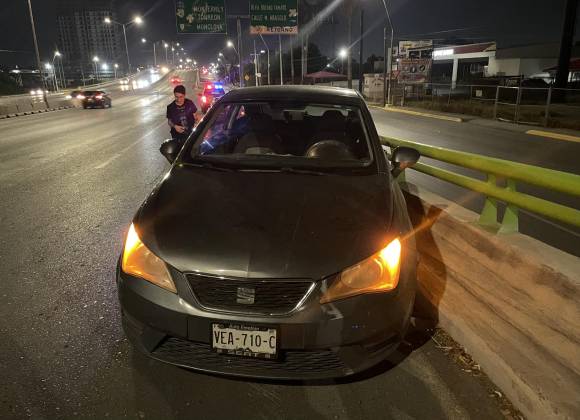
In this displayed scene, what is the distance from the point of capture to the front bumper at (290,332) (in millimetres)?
2414

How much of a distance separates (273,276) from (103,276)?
2661 mm

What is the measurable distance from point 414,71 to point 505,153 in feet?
79.7

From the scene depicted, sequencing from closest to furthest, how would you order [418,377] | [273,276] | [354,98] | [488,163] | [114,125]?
1. [273,276]
2. [418,377]
3. [488,163]
4. [354,98]
5. [114,125]

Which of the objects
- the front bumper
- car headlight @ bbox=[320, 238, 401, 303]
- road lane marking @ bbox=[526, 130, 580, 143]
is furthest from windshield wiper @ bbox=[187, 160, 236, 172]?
road lane marking @ bbox=[526, 130, 580, 143]

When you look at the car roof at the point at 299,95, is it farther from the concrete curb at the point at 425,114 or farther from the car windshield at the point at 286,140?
the concrete curb at the point at 425,114

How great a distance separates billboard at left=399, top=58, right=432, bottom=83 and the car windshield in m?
32.7

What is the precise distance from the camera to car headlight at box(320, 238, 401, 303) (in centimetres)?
244

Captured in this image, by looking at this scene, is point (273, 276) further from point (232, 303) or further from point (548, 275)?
point (548, 275)

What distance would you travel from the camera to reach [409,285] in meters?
2.72

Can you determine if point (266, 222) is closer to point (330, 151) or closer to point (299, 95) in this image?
point (330, 151)

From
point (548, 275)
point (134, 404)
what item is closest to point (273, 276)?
point (134, 404)

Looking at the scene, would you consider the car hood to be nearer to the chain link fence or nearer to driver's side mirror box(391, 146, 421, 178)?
driver's side mirror box(391, 146, 421, 178)

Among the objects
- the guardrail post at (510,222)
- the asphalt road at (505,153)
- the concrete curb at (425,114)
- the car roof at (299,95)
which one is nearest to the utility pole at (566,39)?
the concrete curb at (425,114)

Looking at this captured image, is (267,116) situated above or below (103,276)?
above
